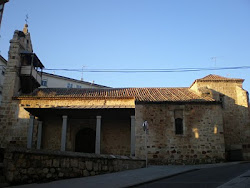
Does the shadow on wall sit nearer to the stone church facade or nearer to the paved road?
the stone church facade

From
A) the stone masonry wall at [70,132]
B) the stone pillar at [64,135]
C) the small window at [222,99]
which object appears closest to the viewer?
the stone pillar at [64,135]

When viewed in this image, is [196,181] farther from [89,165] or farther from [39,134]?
[39,134]

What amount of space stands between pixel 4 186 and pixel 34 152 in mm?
1166

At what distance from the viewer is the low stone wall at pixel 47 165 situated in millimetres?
6816

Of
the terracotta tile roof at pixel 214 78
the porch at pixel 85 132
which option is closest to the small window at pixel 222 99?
the terracotta tile roof at pixel 214 78

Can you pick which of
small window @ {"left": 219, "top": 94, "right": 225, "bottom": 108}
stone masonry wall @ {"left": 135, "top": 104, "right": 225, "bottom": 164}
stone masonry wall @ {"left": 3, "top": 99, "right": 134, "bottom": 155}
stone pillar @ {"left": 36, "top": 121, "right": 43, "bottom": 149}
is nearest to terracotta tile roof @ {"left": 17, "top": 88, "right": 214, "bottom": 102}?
stone masonry wall @ {"left": 135, "top": 104, "right": 225, "bottom": 164}

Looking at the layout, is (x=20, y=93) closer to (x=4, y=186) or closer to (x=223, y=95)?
(x=4, y=186)

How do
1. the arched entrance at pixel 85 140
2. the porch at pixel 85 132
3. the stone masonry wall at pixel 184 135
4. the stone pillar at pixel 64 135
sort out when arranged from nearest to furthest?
1. the stone pillar at pixel 64 135
2. the stone masonry wall at pixel 184 135
3. the porch at pixel 85 132
4. the arched entrance at pixel 85 140

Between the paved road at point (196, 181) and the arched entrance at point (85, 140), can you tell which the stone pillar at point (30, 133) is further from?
the paved road at point (196, 181)

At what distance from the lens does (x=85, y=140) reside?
17.7 m

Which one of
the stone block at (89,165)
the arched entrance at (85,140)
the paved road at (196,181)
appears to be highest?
the arched entrance at (85,140)

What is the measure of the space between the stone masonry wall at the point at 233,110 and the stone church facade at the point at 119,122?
81 millimetres

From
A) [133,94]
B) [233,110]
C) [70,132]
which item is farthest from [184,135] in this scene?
[70,132]

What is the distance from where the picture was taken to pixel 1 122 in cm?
→ 1747
